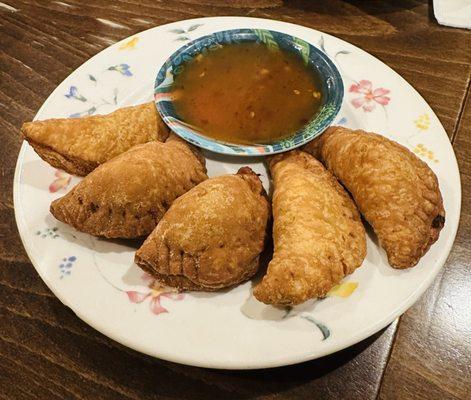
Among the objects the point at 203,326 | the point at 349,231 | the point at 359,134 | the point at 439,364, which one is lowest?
the point at 439,364

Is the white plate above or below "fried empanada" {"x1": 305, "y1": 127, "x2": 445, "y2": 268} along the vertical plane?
below

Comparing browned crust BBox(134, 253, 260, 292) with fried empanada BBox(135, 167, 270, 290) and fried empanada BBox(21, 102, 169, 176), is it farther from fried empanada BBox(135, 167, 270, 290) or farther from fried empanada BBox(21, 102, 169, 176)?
fried empanada BBox(21, 102, 169, 176)

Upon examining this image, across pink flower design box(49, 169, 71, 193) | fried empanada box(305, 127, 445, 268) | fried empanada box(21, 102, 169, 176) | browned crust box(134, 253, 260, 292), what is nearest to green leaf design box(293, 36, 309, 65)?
fried empanada box(305, 127, 445, 268)

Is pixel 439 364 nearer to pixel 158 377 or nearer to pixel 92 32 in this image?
pixel 158 377

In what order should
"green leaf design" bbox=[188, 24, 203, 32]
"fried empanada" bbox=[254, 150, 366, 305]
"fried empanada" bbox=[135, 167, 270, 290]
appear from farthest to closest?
"green leaf design" bbox=[188, 24, 203, 32] → "fried empanada" bbox=[135, 167, 270, 290] → "fried empanada" bbox=[254, 150, 366, 305]

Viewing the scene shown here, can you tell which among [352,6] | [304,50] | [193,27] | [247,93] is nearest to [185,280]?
[247,93]

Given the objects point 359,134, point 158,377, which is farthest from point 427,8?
point 158,377

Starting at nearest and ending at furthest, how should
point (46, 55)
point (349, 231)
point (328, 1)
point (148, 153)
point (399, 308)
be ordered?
point (399, 308), point (349, 231), point (148, 153), point (46, 55), point (328, 1)
